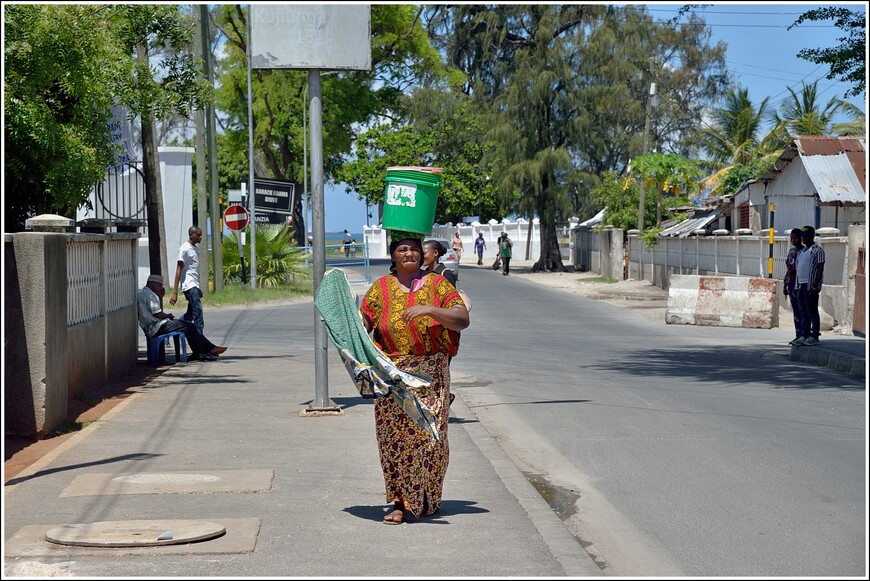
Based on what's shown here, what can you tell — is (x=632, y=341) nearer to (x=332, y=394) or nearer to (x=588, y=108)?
(x=332, y=394)

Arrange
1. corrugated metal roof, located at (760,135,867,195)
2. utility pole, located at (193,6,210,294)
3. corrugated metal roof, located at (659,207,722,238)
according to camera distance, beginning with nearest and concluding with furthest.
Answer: utility pole, located at (193,6,210,294), corrugated metal roof, located at (760,135,867,195), corrugated metal roof, located at (659,207,722,238)

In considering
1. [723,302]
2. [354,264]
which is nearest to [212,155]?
[723,302]

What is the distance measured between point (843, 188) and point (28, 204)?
19.3 m

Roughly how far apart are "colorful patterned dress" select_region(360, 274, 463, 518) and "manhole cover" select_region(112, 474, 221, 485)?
5.37 feet

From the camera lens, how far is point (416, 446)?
6617 mm

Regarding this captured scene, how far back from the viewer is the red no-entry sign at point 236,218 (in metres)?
29.8

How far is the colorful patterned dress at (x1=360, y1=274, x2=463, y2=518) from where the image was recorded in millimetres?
6562

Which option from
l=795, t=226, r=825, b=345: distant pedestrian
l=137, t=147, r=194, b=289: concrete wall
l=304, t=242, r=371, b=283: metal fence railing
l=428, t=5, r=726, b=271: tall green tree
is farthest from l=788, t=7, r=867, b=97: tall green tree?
l=428, t=5, r=726, b=271: tall green tree

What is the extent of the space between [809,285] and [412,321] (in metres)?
12.3

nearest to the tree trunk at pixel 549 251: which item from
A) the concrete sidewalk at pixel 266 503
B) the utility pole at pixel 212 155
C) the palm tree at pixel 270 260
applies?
the palm tree at pixel 270 260

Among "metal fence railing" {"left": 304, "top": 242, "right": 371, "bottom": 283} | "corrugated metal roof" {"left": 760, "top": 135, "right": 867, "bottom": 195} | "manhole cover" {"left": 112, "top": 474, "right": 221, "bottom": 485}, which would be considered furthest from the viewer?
"metal fence railing" {"left": 304, "top": 242, "right": 371, "bottom": 283}

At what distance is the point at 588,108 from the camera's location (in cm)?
4762

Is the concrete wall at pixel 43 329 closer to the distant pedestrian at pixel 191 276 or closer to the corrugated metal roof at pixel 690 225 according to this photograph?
the distant pedestrian at pixel 191 276

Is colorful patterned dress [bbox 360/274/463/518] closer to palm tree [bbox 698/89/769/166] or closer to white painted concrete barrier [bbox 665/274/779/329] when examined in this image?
white painted concrete barrier [bbox 665/274/779/329]
